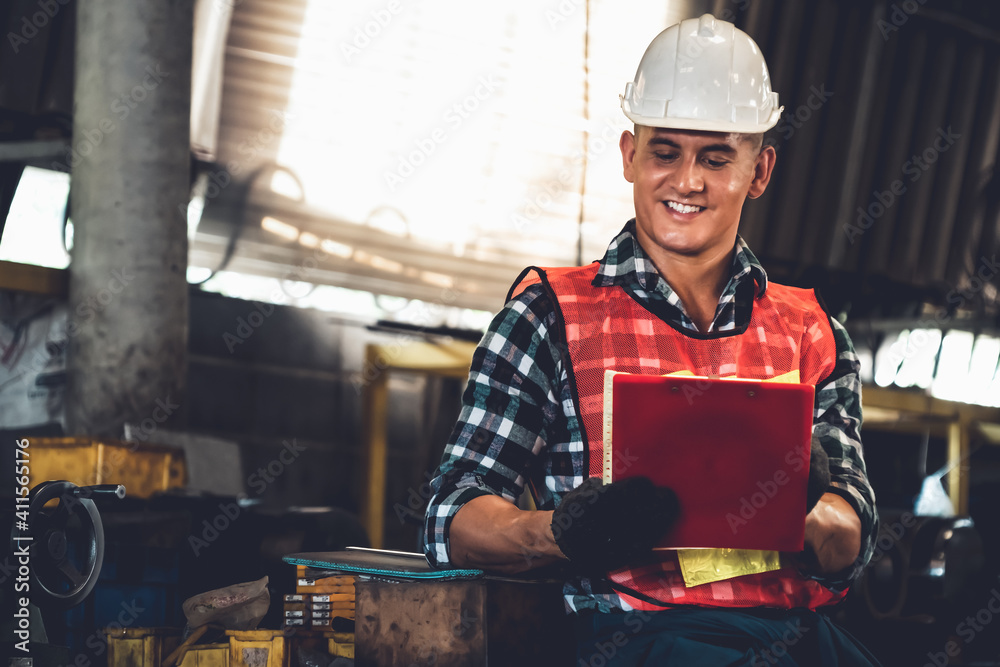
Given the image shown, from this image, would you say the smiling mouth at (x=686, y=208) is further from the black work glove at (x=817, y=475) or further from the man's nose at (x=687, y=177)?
the black work glove at (x=817, y=475)

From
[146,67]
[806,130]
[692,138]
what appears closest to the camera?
[692,138]

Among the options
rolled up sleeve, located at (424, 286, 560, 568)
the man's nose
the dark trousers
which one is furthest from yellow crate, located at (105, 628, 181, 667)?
the man's nose

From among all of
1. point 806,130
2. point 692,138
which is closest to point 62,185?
point 692,138

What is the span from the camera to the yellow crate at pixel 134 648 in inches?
70.6

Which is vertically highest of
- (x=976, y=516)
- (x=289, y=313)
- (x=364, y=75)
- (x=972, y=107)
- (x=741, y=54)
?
(x=972, y=107)

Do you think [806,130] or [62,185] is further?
[806,130]

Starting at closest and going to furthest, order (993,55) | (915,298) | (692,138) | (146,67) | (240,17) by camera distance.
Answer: (692,138) < (146,67) < (240,17) < (993,55) < (915,298)

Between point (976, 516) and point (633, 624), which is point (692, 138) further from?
point (976, 516)

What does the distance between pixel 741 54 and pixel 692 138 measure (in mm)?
174

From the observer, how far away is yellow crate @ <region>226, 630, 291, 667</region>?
5.52 ft

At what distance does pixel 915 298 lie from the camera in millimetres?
7453

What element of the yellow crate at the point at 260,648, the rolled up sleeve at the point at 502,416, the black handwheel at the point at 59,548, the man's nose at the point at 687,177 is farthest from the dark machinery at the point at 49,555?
the man's nose at the point at 687,177

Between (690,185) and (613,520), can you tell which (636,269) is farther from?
(613,520)

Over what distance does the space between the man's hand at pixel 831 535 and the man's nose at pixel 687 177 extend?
20.3 inches
